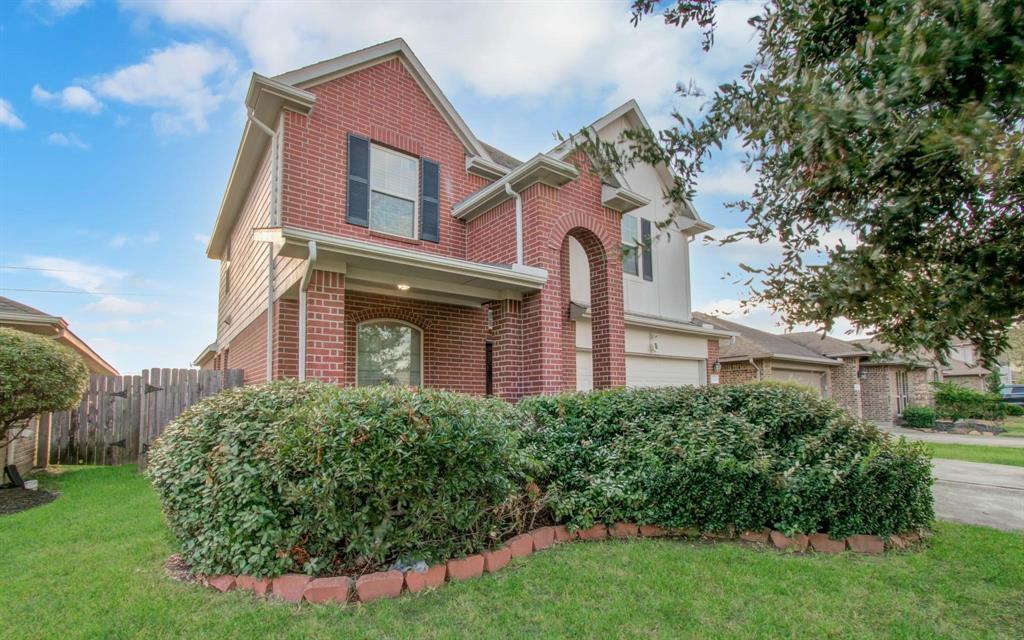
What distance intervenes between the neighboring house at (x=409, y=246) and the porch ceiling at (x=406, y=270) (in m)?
0.02

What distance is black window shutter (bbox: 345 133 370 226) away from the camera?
8195mm

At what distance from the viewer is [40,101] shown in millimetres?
10680

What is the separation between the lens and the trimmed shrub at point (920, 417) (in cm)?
2008

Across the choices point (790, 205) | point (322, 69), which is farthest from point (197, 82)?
point (790, 205)

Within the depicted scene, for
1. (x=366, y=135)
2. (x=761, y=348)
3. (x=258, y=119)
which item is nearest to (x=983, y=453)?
(x=761, y=348)

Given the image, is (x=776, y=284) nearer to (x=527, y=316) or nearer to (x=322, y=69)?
(x=527, y=316)

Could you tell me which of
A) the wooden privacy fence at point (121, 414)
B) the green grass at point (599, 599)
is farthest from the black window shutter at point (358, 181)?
the green grass at point (599, 599)

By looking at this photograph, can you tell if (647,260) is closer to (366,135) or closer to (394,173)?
(394,173)

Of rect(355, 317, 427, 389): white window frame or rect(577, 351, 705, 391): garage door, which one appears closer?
rect(355, 317, 427, 389): white window frame

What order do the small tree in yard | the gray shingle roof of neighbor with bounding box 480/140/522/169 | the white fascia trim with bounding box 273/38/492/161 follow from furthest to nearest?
the gray shingle roof of neighbor with bounding box 480/140/522/169 → the white fascia trim with bounding box 273/38/492/161 → the small tree in yard

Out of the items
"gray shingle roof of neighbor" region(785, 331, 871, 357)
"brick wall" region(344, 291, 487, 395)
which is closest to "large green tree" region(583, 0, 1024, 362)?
"brick wall" region(344, 291, 487, 395)

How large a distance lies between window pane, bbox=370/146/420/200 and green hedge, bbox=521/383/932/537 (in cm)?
534

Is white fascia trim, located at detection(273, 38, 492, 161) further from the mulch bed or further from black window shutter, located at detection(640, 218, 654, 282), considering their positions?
the mulch bed

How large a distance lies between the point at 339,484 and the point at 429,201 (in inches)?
256
